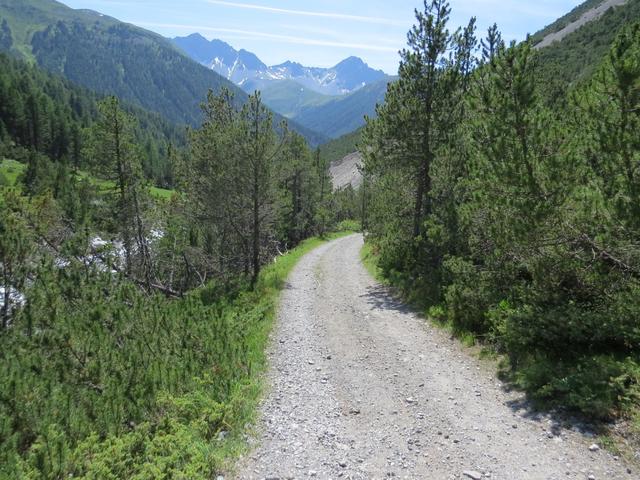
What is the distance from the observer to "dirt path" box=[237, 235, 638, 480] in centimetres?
626

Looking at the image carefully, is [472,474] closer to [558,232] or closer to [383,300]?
[558,232]

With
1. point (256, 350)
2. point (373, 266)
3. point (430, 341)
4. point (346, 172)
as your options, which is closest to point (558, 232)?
point (430, 341)

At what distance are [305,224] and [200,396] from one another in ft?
134

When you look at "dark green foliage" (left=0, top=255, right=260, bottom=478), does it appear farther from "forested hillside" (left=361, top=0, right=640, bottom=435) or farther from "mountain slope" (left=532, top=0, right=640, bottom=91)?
"mountain slope" (left=532, top=0, right=640, bottom=91)

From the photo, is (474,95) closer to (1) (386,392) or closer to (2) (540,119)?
(2) (540,119)

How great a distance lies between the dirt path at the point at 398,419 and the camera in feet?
20.5

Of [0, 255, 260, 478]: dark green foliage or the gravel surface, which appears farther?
the gravel surface

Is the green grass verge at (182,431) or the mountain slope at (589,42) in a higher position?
the mountain slope at (589,42)

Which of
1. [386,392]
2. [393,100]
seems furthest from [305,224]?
[386,392]

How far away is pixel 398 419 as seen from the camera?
25.2 feet

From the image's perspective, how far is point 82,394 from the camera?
873 centimetres

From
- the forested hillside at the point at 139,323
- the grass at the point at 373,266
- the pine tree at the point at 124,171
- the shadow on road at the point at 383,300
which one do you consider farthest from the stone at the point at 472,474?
the pine tree at the point at 124,171

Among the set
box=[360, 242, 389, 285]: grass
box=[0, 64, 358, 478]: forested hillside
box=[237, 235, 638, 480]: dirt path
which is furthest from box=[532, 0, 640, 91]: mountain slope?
box=[237, 235, 638, 480]: dirt path

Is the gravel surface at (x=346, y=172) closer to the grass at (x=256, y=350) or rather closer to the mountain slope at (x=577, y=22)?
the mountain slope at (x=577, y=22)
